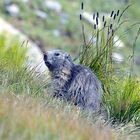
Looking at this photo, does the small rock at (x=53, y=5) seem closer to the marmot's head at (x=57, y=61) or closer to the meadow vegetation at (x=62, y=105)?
the meadow vegetation at (x=62, y=105)

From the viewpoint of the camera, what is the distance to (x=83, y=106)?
851 centimetres

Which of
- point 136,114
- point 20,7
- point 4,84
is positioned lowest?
point 136,114

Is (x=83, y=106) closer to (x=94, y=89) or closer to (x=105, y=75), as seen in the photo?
(x=94, y=89)

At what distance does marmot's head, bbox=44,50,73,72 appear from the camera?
8945mm

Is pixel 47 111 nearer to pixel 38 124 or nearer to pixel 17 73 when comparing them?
pixel 38 124

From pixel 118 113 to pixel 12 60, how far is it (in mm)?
1671

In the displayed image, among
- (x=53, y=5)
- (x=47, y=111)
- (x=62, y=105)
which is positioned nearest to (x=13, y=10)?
(x=53, y=5)

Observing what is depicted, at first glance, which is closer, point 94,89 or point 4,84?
point 4,84

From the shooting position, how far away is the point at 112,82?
917 centimetres

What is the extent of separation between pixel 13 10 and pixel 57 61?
10491 millimetres

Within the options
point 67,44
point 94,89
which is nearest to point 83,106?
point 94,89

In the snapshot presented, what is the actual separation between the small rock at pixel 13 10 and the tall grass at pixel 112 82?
9723 millimetres

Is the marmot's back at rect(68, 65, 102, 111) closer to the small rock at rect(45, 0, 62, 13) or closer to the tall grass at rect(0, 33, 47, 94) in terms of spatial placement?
the tall grass at rect(0, 33, 47, 94)

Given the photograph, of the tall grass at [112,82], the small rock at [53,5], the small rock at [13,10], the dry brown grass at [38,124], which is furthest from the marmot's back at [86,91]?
the small rock at [53,5]
